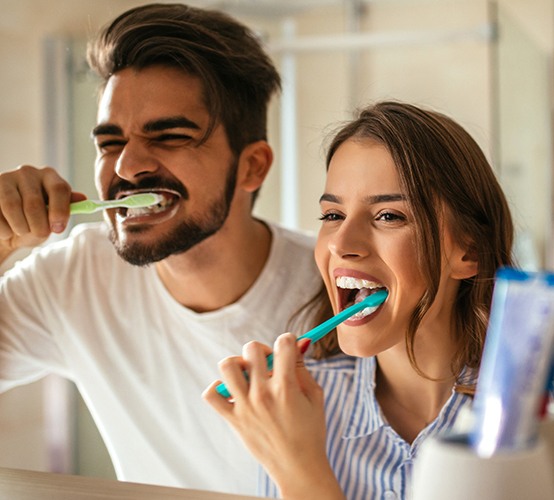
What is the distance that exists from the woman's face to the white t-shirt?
0.25m

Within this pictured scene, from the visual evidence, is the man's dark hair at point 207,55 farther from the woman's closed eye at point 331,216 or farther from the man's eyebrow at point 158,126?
the woman's closed eye at point 331,216

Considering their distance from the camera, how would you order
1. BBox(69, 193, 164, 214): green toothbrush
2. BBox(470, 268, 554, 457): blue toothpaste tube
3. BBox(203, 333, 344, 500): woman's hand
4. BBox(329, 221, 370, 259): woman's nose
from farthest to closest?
BBox(69, 193, 164, 214): green toothbrush < BBox(329, 221, 370, 259): woman's nose < BBox(203, 333, 344, 500): woman's hand < BBox(470, 268, 554, 457): blue toothpaste tube

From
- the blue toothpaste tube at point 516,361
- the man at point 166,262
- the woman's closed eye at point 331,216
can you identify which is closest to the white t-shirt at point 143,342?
the man at point 166,262

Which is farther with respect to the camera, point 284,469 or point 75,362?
point 75,362

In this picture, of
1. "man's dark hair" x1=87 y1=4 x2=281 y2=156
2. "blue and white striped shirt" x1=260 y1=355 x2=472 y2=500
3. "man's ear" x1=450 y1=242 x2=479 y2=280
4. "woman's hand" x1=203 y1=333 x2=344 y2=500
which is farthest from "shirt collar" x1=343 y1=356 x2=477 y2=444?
"man's dark hair" x1=87 y1=4 x2=281 y2=156

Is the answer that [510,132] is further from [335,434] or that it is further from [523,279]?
[523,279]

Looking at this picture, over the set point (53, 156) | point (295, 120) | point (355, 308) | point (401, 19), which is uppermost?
point (401, 19)

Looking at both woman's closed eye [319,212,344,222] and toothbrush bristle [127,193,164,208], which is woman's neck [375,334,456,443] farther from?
toothbrush bristle [127,193,164,208]

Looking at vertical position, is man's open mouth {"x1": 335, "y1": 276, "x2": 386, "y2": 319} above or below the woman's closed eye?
below

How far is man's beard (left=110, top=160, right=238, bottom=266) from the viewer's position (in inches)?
37.4

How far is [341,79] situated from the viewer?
7.33ft

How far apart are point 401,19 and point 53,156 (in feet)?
3.34

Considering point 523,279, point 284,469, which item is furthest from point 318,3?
point 523,279

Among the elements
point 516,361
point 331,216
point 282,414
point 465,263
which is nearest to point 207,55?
point 331,216
